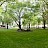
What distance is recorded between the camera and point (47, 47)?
13133mm

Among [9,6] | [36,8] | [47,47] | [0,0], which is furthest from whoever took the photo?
[9,6]

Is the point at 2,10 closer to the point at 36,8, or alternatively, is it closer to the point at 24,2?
the point at 24,2

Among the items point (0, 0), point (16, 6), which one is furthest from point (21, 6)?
point (0, 0)

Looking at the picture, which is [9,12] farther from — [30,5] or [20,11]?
[30,5]

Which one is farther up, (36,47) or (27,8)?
(27,8)

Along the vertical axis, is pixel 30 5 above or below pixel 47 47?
above

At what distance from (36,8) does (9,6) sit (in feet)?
29.6

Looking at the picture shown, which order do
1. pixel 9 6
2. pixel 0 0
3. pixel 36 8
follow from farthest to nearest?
pixel 9 6 → pixel 36 8 → pixel 0 0

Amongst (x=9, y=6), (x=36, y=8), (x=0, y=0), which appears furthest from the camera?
(x=9, y=6)

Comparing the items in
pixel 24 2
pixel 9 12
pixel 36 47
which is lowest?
pixel 36 47

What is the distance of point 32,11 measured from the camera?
4728 cm

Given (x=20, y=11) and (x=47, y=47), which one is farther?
(x=20, y=11)

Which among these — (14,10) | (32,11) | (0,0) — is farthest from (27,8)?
(0,0)

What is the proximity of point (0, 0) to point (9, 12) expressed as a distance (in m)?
15.1
